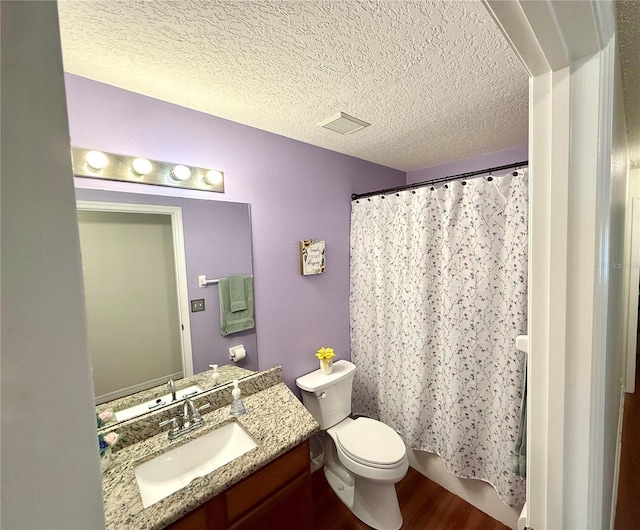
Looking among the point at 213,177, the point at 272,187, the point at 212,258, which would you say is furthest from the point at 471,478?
the point at 213,177

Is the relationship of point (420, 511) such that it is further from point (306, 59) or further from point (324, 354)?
point (306, 59)

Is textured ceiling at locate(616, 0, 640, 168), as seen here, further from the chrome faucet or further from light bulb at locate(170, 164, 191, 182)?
the chrome faucet

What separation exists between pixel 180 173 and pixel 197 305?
2.25ft

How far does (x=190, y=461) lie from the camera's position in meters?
1.24

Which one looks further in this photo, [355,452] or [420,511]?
[420,511]

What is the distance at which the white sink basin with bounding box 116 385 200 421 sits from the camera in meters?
1.28

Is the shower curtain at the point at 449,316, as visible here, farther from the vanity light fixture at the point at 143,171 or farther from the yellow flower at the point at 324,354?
the vanity light fixture at the point at 143,171

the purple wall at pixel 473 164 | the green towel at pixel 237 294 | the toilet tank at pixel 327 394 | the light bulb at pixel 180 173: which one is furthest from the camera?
the purple wall at pixel 473 164

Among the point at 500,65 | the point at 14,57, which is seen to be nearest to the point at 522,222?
the point at 500,65

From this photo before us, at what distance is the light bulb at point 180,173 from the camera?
142cm

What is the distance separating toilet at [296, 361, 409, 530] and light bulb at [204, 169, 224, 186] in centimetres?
134

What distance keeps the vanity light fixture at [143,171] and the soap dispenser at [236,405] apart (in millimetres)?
1077

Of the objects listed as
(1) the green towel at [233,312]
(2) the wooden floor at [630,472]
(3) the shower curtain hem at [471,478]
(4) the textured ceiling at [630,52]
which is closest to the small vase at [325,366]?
(1) the green towel at [233,312]

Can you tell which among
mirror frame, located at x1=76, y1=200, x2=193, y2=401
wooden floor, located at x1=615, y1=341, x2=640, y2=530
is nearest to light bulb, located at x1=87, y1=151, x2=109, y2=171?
mirror frame, located at x1=76, y1=200, x2=193, y2=401
